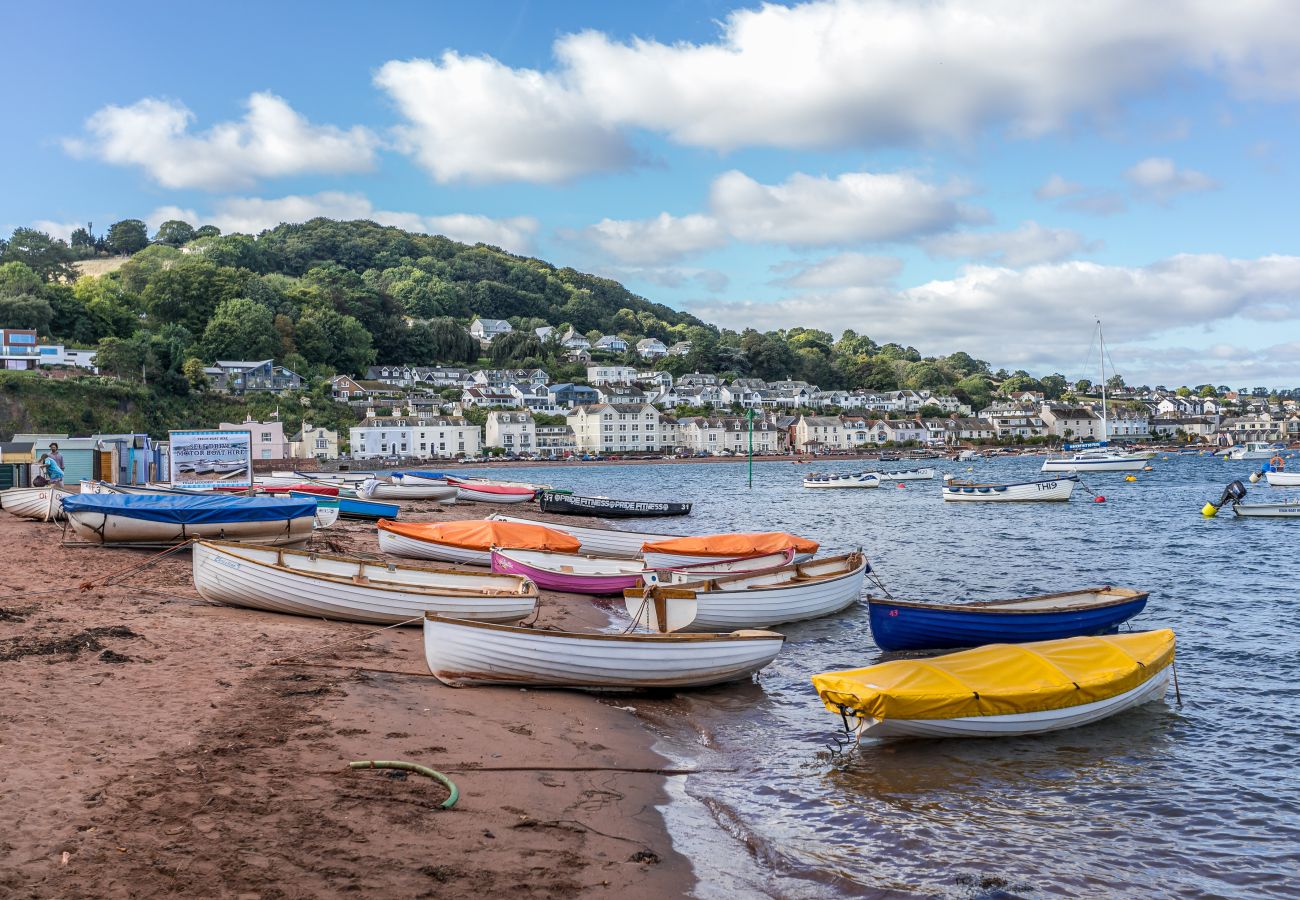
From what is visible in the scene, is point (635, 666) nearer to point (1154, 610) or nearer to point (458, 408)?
point (1154, 610)

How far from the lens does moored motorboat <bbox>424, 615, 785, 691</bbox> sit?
12.3m

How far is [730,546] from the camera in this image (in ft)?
78.6

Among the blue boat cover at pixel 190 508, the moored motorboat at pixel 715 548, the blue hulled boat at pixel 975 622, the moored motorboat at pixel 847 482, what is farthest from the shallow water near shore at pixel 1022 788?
the moored motorboat at pixel 847 482

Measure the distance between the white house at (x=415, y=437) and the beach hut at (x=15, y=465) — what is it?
79040mm

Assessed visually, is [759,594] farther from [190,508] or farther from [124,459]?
[124,459]

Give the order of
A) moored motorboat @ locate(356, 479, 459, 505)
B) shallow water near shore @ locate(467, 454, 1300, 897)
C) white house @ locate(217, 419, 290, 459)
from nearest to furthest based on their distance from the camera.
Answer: shallow water near shore @ locate(467, 454, 1300, 897)
moored motorboat @ locate(356, 479, 459, 505)
white house @ locate(217, 419, 290, 459)

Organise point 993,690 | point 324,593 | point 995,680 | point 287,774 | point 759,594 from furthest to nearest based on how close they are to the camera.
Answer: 1. point 759,594
2. point 324,593
3. point 995,680
4. point 993,690
5. point 287,774

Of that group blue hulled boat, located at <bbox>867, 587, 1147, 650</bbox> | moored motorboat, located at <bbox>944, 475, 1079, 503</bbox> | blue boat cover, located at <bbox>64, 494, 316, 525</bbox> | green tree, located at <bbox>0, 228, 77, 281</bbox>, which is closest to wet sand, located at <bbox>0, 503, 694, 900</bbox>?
blue hulled boat, located at <bbox>867, 587, 1147, 650</bbox>

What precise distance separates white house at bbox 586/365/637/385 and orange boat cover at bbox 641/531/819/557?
151 m

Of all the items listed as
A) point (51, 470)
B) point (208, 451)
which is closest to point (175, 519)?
point (208, 451)

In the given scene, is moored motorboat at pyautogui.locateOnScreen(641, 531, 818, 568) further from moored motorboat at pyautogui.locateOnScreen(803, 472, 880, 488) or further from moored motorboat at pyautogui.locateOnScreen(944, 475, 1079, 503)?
moored motorboat at pyautogui.locateOnScreen(803, 472, 880, 488)

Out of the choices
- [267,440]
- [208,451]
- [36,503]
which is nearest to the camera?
[36,503]

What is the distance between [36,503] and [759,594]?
2262 cm

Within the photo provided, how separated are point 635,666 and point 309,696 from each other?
4.42 meters
